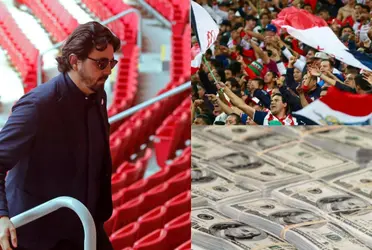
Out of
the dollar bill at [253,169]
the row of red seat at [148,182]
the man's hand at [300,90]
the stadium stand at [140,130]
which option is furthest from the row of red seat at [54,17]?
the man's hand at [300,90]

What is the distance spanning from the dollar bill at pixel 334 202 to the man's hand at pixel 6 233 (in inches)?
55.7

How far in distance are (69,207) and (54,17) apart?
0.93 m

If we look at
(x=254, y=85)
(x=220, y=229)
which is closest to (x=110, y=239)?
(x=220, y=229)

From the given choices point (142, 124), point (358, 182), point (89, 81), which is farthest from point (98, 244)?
point (358, 182)

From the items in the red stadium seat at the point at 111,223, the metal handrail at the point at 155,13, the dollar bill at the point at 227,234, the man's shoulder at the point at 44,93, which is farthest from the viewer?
the dollar bill at the point at 227,234

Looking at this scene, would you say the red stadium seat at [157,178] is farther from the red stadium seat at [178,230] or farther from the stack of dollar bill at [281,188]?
the stack of dollar bill at [281,188]

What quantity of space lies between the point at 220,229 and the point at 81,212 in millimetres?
977

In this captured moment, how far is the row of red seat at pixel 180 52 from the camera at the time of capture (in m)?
3.01

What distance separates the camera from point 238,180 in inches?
134

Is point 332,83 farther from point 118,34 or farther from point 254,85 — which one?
point 118,34

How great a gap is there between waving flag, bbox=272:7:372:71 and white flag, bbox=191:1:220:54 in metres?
0.34

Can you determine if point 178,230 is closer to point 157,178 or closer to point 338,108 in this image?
point 157,178

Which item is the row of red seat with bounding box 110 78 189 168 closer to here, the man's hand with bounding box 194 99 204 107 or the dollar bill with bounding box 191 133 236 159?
the man's hand with bounding box 194 99 204 107

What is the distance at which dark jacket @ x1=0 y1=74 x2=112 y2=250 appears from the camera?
261 cm
